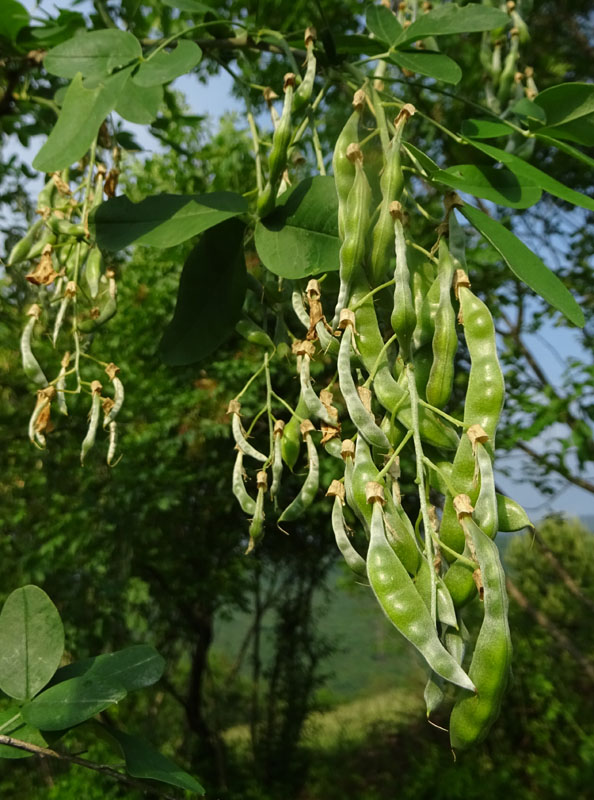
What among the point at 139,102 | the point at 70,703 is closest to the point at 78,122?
the point at 139,102

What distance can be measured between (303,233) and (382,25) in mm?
308

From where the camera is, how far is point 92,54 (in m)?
0.73

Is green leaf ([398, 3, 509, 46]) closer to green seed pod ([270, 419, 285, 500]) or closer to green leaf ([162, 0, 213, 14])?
green leaf ([162, 0, 213, 14])

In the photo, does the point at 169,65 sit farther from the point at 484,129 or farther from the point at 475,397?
the point at 475,397

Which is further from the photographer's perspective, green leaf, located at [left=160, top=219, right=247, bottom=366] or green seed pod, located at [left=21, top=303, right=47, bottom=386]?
green seed pod, located at [left=21, top=303, right=47, bottom=386]

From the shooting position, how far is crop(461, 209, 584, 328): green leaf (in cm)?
54

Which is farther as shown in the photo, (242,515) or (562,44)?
(242,515)

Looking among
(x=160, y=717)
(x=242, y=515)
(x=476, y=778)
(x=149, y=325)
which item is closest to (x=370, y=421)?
(x=149, y=325)

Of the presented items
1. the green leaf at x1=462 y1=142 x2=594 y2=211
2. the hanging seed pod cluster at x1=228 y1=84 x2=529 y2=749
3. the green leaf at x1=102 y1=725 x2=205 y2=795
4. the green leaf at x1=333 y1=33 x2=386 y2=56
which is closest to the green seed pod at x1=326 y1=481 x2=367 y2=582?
the hanging seed pod cluster at x1=228 y1=84 x2=529 y2=749

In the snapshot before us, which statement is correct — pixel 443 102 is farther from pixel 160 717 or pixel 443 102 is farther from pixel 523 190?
pixel 160 717

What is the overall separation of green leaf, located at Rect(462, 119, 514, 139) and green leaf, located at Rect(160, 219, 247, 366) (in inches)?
9.7

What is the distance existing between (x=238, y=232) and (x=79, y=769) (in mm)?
2994

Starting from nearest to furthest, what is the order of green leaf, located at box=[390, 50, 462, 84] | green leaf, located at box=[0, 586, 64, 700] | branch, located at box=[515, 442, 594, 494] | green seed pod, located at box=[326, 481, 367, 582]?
green seed pod, located at box=[326, 481, 367, 582]
green leaf, located at box=[0, 586, 64, 700]
green leaf, located at box=[390, 50, 462, 84]
branch, located at box=[515, 442, 594, 494]

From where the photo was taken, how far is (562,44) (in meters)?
3.02
